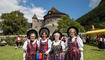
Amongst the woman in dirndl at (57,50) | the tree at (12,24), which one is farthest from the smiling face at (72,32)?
the tree at (12,24)

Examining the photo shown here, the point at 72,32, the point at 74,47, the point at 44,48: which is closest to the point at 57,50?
the point at 44,48

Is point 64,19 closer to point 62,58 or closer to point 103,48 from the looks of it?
point 103,48

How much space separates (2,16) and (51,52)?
37.0 metres

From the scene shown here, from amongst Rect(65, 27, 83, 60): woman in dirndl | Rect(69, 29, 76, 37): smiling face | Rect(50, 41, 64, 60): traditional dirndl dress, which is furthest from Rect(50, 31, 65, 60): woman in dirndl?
Rect(69, 29, 76, 37): smiling face

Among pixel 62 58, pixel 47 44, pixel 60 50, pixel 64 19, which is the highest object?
pixel 64 19

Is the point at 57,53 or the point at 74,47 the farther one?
the point at 57,53

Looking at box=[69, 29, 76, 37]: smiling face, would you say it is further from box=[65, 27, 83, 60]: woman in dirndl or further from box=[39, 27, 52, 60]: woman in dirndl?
box=[39, 27, 52, 60]: woman in dirndl

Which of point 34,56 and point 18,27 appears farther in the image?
point 18,27

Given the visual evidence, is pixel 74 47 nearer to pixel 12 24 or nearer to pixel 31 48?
pixel 31 48

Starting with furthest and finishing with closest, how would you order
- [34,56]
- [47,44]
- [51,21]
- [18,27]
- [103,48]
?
[51,21] → [18,27] → [103,48] → [47,44] → [34,56]

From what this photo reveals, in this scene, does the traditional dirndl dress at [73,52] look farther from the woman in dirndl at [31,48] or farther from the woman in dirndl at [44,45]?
the woman in dirndl at [31,48]

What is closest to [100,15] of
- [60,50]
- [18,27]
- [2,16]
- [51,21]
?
[51,21]

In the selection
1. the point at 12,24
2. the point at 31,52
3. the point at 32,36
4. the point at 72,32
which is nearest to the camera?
the point at 31,52

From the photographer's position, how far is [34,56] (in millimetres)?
2848
